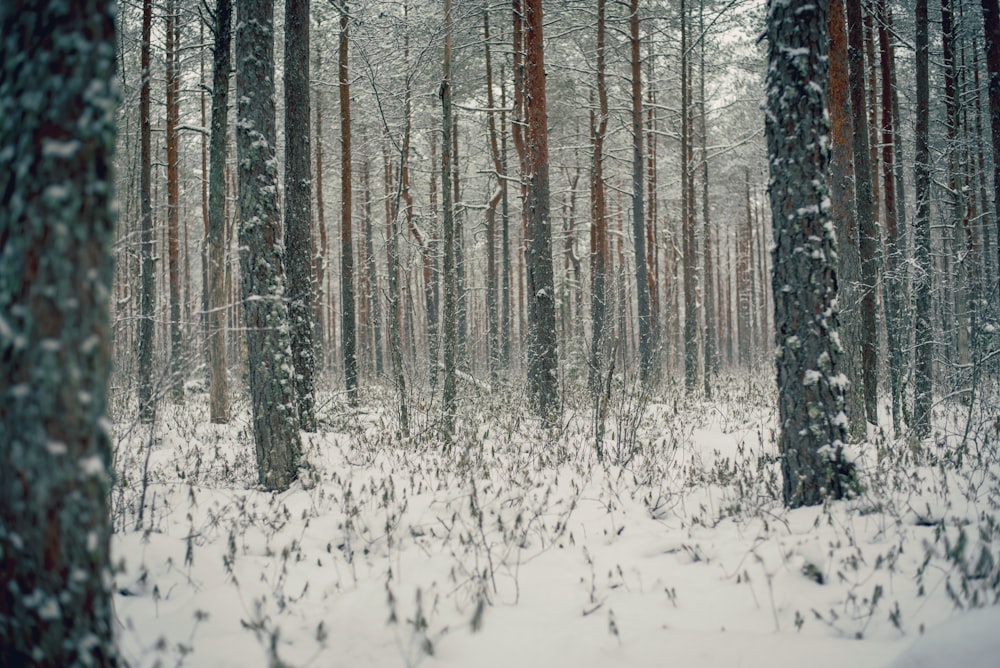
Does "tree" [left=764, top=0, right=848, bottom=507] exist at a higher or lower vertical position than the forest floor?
higher

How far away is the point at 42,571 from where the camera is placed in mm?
1645

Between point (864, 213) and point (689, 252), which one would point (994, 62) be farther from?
point (689, 252)

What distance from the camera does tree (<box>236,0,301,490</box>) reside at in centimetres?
494

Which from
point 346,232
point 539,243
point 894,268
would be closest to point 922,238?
point 894,268

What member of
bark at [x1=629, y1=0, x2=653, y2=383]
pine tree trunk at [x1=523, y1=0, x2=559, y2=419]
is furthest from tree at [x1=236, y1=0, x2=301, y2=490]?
bark at [x1=629, y1=0, x2=653, y2=383]

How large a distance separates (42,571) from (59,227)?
41.5 inches

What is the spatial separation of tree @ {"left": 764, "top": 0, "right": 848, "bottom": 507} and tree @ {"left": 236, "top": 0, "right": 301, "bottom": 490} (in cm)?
433

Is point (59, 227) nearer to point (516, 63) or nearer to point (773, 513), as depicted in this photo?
point (773, 513)

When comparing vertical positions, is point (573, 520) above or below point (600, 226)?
below

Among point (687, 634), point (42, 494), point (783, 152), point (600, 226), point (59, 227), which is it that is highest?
point (600, 226)

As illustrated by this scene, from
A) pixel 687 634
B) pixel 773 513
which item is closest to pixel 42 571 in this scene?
pixel 687 634

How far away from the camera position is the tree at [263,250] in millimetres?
4938

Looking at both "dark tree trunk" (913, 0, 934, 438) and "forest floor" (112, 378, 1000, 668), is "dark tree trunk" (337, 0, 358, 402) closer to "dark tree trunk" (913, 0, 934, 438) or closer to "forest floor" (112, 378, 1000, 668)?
"forest floor" (112, 378, 1000, 668)

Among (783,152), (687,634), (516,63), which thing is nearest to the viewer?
(687,634)
